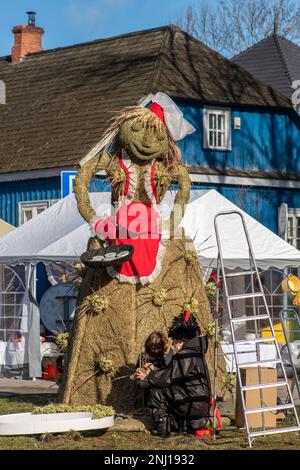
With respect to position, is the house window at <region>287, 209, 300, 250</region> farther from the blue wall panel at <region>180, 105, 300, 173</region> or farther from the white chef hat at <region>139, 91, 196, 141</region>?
the white chef hat at <region>139, 91, 196, 141</region>

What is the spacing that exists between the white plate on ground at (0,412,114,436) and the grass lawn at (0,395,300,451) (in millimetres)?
73

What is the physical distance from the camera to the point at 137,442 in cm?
1144

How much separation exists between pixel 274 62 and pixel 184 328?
2921 centimetres

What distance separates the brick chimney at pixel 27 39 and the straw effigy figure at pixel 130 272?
21867 mm

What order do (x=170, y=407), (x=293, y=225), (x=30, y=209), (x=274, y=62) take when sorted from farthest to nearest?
(x=274, y=62)
(x=293, y=225)
(x=30, y=209)
(x=170, y=407)

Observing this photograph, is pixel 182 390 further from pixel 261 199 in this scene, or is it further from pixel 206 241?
pixel 261 199

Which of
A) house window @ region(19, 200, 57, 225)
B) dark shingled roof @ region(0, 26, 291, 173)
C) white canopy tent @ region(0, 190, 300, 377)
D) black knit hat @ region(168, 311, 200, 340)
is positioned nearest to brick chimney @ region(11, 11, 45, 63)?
dark shingled roof @ region(0, 26, 291, 173)

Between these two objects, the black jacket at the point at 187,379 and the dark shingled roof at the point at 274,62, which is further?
the dark shingled roof at the point at 274,62

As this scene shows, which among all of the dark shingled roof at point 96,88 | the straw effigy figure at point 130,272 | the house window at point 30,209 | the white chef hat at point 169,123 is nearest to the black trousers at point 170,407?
the straw effigy figure at point 130,272

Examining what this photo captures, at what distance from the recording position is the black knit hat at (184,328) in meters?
12.0

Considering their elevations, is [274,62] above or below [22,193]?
above

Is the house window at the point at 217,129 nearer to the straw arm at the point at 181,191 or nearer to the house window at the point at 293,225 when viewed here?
the house window at the point at 293,225

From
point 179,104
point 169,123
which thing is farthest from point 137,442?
point 179,104

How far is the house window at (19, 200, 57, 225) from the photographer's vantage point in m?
28.4
